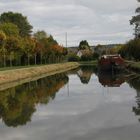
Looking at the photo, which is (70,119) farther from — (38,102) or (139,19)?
(139,19)

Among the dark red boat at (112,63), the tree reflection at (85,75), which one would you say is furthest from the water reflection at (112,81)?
the dark red boat at (112,63)

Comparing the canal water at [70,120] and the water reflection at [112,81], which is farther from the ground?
the canal water at [70,120]

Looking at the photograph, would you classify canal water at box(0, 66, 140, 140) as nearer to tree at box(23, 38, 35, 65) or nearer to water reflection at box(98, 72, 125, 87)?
water reflection at box(98, 72, 125, 87)

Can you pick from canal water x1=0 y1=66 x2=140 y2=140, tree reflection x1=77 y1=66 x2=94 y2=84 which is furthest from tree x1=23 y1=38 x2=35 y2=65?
canal water x1=0 y1=66 x2=140 y2=140

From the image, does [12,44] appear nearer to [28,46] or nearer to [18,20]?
[28,46]

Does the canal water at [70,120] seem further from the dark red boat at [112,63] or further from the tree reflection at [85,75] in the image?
the dark red boat at [112,63]

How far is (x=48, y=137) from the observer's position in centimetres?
1349

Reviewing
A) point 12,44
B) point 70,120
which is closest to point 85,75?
point 12,44

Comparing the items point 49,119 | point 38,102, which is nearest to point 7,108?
point 38,102

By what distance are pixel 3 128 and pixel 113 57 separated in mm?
52069

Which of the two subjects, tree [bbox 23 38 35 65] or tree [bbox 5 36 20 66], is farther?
tree [bbox 23 38 35 65]

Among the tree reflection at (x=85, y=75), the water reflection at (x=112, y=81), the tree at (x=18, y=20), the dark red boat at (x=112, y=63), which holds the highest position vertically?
the tree at (x=18, y=20)

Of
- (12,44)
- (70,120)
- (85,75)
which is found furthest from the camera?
(12,44)

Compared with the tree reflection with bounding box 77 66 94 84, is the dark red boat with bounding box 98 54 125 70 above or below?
above
